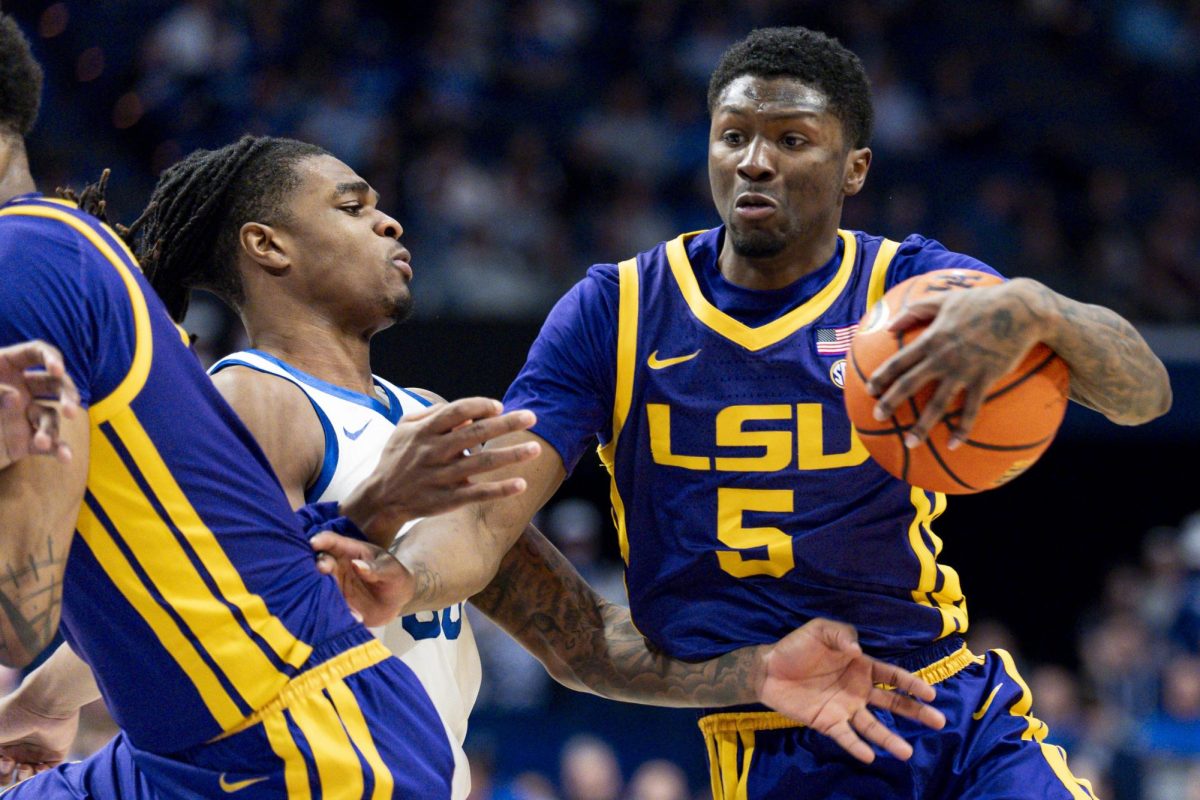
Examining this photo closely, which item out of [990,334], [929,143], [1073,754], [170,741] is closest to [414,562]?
[170,741]

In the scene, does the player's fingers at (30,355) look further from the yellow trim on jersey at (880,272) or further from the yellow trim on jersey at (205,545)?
the yellow trim on jersey at (880,272)

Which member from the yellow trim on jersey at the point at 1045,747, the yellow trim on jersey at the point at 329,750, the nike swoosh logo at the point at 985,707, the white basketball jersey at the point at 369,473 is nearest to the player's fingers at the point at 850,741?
the nike swoosh logo at the point at 985,707

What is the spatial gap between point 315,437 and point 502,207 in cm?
824

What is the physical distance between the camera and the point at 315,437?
4.04 meters

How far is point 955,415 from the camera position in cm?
355

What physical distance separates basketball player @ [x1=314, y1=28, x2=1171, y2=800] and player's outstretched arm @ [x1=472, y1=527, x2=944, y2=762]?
85mm

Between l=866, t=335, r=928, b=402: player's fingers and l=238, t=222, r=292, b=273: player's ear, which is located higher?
l=866, t=335, r=928, b=402: player's fingers

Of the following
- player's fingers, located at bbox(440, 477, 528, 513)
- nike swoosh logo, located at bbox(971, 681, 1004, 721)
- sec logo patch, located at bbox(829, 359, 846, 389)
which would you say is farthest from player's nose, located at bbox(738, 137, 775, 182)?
nike swoosh logo, located at bbox(971, 681, 1004, 721)

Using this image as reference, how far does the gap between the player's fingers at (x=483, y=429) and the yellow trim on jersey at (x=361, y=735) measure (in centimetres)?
63

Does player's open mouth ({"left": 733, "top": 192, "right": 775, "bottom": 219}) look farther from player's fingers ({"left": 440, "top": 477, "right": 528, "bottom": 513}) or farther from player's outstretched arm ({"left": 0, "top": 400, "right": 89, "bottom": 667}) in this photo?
player's outstretched arm ({"left": 0, "top": 400, "right": 89, "bottom": 667})

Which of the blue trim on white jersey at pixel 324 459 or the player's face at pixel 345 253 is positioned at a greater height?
the player's face at pixel 345 253

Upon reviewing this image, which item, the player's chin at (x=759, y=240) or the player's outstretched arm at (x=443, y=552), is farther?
the player's chin at (x=759, y=240)

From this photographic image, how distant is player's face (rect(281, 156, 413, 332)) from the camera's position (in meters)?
4.38

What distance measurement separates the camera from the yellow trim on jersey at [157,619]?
3.17 meters
